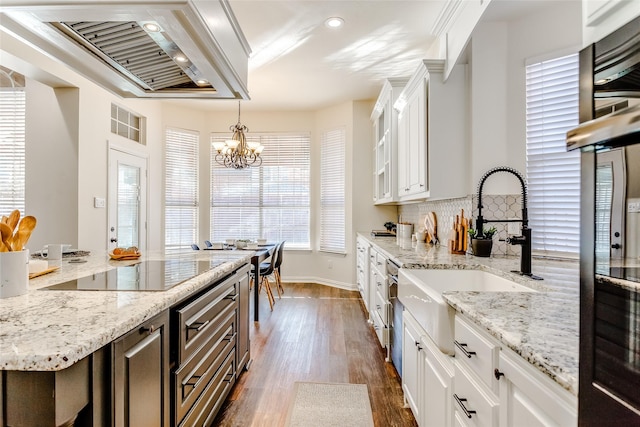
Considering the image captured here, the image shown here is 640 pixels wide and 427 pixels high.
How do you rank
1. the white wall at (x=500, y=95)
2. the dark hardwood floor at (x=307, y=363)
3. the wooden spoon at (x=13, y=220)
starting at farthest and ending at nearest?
the white wall at (x=500, y=95) → the dark hardwood floor at (x=307, y=363) → the wooden spoon at (x=13, y=220)

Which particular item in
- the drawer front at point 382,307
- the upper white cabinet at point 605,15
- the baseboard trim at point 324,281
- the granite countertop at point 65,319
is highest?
the upper white cabinet at point 605,15

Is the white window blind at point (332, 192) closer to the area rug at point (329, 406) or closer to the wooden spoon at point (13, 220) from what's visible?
the area rug at point (329, 406)

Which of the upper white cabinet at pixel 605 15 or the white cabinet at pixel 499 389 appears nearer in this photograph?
the upper white cabinet at pixel 605 15

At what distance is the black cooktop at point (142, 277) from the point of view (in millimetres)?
1351

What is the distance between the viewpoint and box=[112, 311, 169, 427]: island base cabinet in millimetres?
967

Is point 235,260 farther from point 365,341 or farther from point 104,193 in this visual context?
point 104,193

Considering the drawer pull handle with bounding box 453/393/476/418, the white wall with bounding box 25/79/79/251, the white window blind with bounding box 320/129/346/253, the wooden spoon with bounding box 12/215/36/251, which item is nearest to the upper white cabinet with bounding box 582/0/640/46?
the drawer pull handle with bounding box 453/393/476/418

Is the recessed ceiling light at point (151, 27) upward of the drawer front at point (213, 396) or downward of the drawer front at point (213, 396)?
upward

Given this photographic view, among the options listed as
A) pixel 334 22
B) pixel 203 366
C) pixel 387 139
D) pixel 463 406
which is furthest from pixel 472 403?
pixel 387 139

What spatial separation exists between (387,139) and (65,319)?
3.64 metres

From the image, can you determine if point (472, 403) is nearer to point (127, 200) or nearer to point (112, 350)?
point (112, 350)

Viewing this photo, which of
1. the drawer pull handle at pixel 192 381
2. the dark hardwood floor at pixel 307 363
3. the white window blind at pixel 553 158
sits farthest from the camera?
the white window blind at pixel 553 158

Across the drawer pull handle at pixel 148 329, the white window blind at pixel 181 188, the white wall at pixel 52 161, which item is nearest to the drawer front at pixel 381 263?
the drawer pull handle at pixel 148 329

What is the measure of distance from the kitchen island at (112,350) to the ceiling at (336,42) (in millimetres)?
2410
